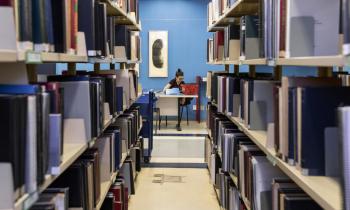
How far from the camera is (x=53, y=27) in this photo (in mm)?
1719

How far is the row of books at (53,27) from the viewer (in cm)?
120

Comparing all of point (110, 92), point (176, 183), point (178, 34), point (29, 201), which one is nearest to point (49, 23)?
point (29, 201)

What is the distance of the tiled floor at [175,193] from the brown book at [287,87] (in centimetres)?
239

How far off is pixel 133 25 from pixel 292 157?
12.5 feet

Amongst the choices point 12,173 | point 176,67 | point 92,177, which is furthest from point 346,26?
point 176,67

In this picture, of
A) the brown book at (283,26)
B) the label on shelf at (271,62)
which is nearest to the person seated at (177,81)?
the label on shelf at (271,62)

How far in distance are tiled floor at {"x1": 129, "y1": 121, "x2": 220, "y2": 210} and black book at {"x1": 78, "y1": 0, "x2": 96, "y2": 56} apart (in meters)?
2.13

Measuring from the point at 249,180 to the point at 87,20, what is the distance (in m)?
1.31

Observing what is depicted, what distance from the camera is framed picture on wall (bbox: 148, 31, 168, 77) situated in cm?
931

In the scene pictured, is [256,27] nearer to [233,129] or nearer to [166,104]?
[233,129]

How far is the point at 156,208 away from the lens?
400 cm

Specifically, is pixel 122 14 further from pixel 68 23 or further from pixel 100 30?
pixel 68 23

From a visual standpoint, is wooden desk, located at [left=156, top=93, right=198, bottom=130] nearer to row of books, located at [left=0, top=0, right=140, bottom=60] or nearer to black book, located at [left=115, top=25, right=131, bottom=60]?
black book, located at [left=115, top=25, right=131, bottom=60]

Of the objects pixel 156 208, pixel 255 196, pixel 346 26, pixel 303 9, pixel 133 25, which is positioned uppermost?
pixel 133 25
